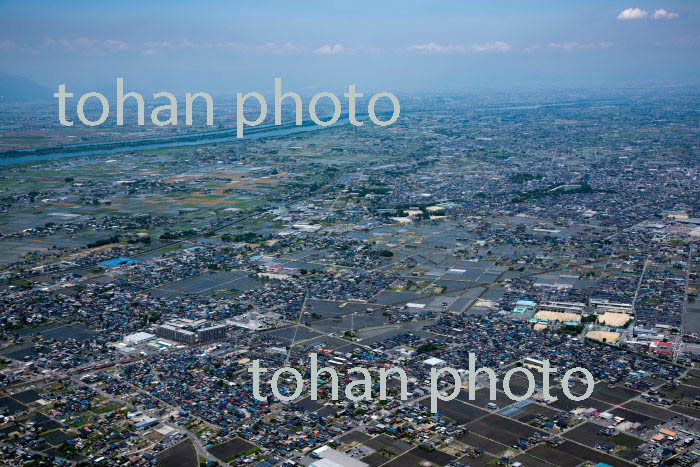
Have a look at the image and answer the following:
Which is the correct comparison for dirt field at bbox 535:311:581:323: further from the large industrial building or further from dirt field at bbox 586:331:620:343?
the large industrial building

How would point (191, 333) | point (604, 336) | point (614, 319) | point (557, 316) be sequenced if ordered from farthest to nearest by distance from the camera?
1. point (557, 316)
2. point (614, 319)
3. point (604, 336)
4. point (191, 333)

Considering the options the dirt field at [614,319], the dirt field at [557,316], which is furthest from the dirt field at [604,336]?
the dirt field at [557,316]

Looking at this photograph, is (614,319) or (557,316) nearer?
(614,319)

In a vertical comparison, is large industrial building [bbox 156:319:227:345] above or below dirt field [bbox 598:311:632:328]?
below

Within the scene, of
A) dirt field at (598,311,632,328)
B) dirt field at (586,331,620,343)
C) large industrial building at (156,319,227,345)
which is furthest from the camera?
dirt field at (598,311,632,328)

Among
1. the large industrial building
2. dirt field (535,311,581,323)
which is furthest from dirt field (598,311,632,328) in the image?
the large industrial building

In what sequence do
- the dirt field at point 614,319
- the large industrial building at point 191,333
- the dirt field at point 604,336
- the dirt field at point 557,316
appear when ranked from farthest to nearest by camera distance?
the dirt field at point 557,316, the dirt field at point 614,319, the large industrial building at point 191,333, the dirt field at point 604,336

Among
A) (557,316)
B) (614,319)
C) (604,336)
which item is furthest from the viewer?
(557,316)

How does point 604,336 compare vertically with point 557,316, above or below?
below

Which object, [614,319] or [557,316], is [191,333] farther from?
[614,319]

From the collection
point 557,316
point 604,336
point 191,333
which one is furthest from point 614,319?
point 191,333

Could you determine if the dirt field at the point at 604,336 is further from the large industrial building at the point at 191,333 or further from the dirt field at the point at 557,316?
the large industrial building at the point at 191,333
